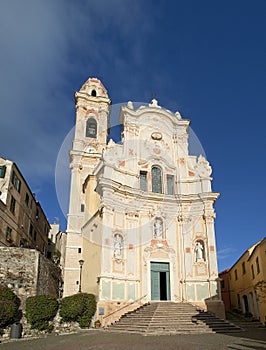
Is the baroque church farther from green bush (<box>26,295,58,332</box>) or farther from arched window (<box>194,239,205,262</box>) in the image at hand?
green bush (<box>26,295,58,332</box>)

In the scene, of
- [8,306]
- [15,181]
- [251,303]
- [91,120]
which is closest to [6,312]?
[8,306]

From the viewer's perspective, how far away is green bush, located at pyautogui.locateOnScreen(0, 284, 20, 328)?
15.5m

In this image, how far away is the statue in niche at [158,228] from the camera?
2345cm

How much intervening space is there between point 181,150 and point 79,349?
756 inches

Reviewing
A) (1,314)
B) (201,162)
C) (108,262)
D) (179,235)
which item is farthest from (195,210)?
(1,314)

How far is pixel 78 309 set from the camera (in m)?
17.8

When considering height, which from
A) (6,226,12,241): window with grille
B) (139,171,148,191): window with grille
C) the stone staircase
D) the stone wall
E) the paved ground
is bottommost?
the paved ground

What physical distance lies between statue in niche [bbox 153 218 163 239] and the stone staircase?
5.22 m

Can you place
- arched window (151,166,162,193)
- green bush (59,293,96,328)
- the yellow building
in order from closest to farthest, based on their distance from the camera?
1. green bush (59,293,96,328)
2. the yellow building
3. arched window (151,166,162,193)

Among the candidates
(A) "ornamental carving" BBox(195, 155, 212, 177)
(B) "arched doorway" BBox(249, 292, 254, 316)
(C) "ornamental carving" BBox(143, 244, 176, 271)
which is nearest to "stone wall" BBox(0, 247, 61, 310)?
(C) "ornamental carving" BBox(143, 244, 176, 271)

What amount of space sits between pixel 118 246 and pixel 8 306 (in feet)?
25.8

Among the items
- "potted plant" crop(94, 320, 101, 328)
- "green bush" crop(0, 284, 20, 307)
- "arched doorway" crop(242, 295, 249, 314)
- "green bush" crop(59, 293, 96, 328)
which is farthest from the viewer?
"arched doorway" crop(242, 295, 249, 314)

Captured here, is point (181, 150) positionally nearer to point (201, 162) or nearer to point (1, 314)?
point (201, 162)

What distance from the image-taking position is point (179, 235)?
941 inches
